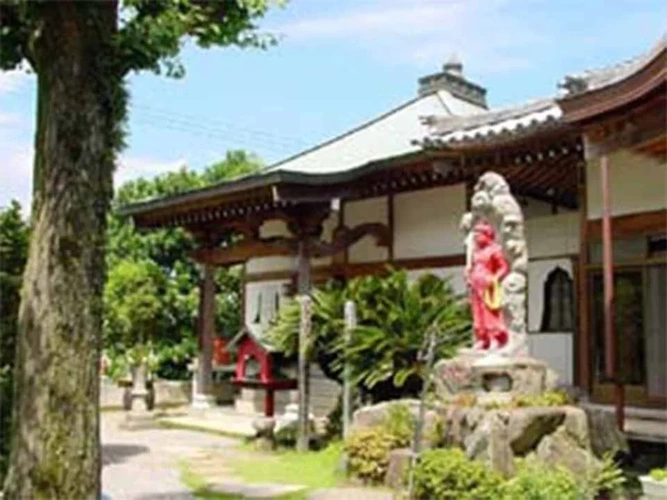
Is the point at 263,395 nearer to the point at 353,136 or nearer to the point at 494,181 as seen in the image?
the point at 353,136

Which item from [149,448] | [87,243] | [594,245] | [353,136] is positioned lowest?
[149,448]

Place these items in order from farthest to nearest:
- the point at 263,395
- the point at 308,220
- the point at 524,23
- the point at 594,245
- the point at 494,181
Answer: the point at 263,395 → the point at 308,220 → the point at 594,245 → the point at 494,181 → the point at 524,23

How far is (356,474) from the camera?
30.3 feet

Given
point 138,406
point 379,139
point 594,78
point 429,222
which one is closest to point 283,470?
point 429,222

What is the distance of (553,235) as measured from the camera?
12828 mm

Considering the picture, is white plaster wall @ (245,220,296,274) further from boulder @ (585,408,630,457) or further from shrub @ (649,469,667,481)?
shrub @ (649,469,667,481)

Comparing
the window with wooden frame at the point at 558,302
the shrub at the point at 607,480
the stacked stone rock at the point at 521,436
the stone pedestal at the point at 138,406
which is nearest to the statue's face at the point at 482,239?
the stacked stone rock at the point at 521,436

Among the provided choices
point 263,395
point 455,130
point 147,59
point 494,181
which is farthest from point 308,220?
point 147,59

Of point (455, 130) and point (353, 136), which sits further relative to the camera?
point (353, 136)

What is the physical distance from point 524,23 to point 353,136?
32.4 ft

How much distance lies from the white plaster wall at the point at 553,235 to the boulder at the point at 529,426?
15.4ft

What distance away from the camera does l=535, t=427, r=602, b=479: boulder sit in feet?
26.2

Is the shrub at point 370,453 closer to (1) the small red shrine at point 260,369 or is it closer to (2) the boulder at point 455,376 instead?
(2) the boulder at point 455,376

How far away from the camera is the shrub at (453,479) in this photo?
24.4 ft
